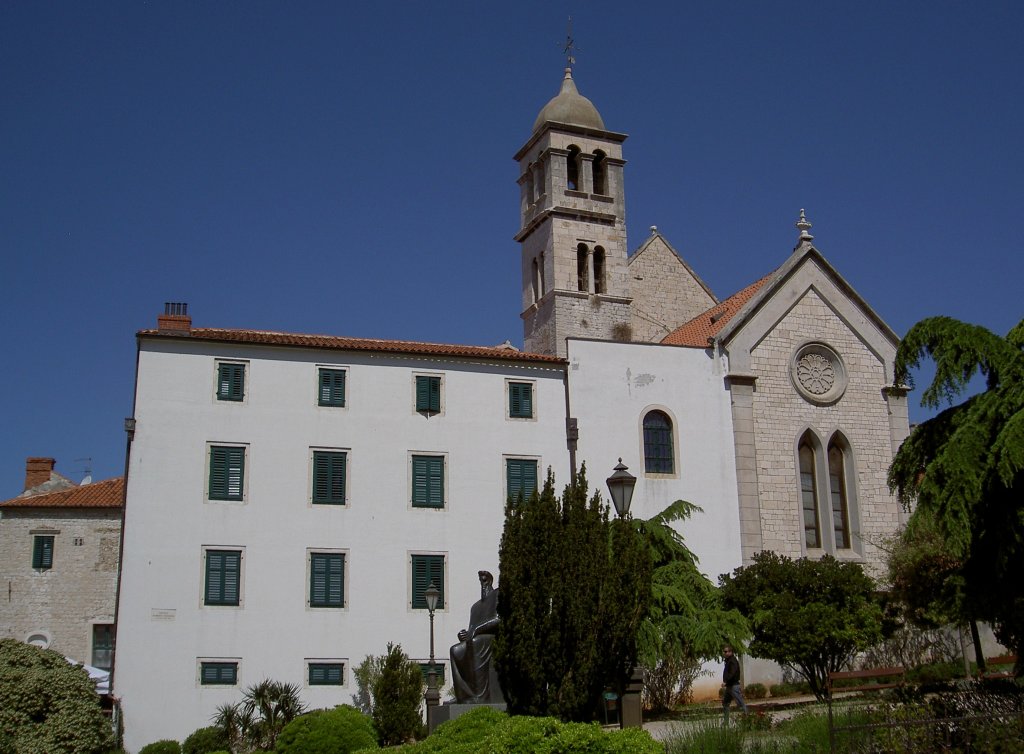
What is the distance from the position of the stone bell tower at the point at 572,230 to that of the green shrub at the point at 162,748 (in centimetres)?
1772

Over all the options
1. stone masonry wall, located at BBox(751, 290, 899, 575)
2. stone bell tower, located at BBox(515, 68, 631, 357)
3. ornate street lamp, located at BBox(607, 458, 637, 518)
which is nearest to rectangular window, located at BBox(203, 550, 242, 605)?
stone bell tower, located at BBox(515, 68, 631, 357)

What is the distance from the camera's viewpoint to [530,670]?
17109 mm

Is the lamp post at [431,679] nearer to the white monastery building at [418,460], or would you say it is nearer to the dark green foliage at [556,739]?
the white monastery building at [418,460]

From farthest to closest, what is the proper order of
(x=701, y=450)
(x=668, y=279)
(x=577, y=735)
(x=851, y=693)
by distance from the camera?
1. (x=668, y=279)
2. (x=701, y=450)
3. (x=851, y=693)
4. (x=577, y=735)

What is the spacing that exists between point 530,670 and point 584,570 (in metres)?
1.73

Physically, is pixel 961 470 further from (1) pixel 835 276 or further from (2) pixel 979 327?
(1) pixel 835 276

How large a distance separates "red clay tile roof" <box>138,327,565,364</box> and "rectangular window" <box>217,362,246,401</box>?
2.47 ft

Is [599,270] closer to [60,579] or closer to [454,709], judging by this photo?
[60,579]

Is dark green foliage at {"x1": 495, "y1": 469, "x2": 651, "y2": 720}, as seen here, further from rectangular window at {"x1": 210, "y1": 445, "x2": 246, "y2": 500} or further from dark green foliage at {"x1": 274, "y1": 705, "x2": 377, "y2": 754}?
rectangular window at {"x1": 210, "y1": 445, "x2": 246, "y2": 500}

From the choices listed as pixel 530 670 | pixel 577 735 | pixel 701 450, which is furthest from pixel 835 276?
pixel 577 735

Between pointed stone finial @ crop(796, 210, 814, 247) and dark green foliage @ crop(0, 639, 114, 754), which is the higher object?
pointed stone finial @ crop(796, 210, 814, 247)

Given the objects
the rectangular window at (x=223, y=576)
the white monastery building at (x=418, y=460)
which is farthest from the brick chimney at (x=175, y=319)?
the rectangular window at (x=223, y=576)

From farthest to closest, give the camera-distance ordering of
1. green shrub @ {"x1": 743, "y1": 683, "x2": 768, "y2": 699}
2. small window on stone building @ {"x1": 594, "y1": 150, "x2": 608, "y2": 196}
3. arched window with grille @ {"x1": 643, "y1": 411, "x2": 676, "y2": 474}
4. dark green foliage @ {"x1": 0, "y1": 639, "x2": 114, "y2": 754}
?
small window on stone building @ {"x1": 594, "y1": 150, "x2": 608, "y2": 196}, arched window with grille @ {"x1": 643, "y1": 411, "x2": 676, "y2": 474}, green shrub @ {"x1": 743, "y1": 683, "x2": 768, "y2": 699}, dark green foliage @ {"x1": 0, "y1": 639, "x2": 114, "y2": 754}

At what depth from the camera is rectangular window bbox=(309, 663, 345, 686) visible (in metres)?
29.8
